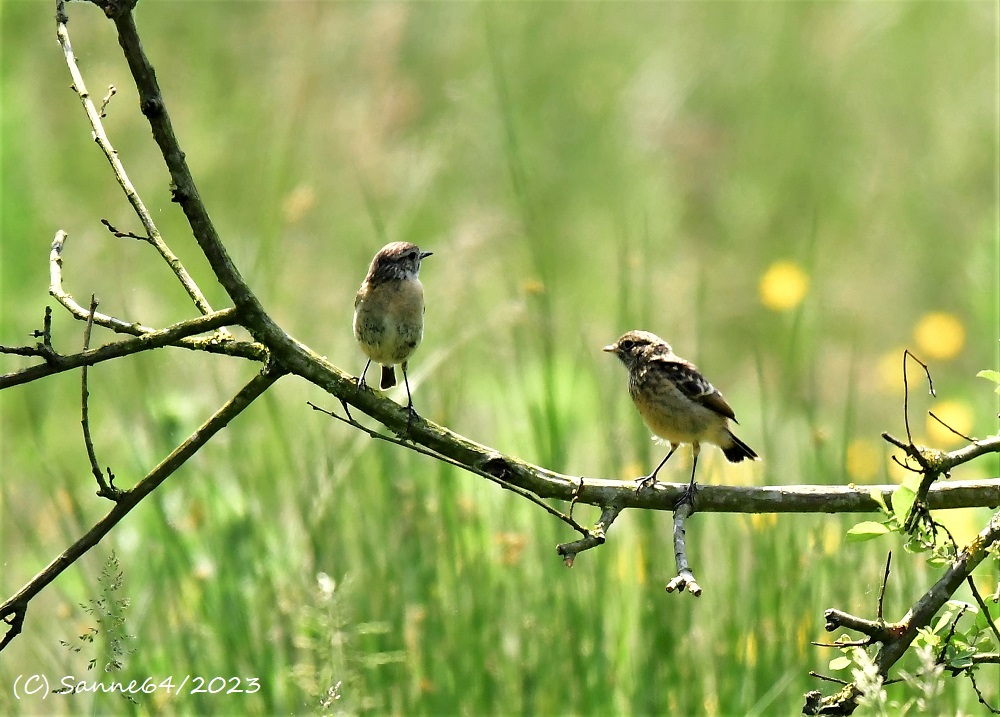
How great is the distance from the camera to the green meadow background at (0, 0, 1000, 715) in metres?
4.02

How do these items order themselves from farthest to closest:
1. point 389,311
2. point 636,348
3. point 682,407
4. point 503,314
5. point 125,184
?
point 503,314 < point 636,348 < point 389,311 < point 682,407 < point 125,184

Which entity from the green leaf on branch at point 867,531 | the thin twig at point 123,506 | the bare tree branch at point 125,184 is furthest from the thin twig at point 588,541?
the bare tree branch at point 125,184

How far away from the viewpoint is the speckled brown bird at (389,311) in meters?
4.14

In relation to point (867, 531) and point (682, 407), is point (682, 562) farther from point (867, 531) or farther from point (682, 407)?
point (682, 407)

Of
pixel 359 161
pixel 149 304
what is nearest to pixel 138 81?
pixel 149 304

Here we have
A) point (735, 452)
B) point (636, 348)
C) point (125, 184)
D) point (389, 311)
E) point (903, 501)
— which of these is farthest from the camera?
point (636, 348)

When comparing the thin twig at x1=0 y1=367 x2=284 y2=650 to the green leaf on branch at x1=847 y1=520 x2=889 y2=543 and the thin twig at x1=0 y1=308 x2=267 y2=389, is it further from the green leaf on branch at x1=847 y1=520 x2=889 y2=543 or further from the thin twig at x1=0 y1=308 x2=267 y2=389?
the green leaf on branch at x1=847 y1=520 x2=889 y2=543

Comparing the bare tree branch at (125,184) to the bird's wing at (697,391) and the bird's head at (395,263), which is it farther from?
the bird's wing at (697,391)

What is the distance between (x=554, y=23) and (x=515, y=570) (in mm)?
7286

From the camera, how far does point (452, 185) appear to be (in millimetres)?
9281

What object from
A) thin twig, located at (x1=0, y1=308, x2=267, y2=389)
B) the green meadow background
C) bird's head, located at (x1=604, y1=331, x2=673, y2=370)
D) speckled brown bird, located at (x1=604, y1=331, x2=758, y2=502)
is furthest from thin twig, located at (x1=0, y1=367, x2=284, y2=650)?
bird's head, located at (x1=604, y1=331, x2=673, y2=370)

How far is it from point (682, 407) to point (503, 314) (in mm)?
1009

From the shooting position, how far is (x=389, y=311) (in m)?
4.14

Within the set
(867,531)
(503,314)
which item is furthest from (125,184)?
(503,314)
